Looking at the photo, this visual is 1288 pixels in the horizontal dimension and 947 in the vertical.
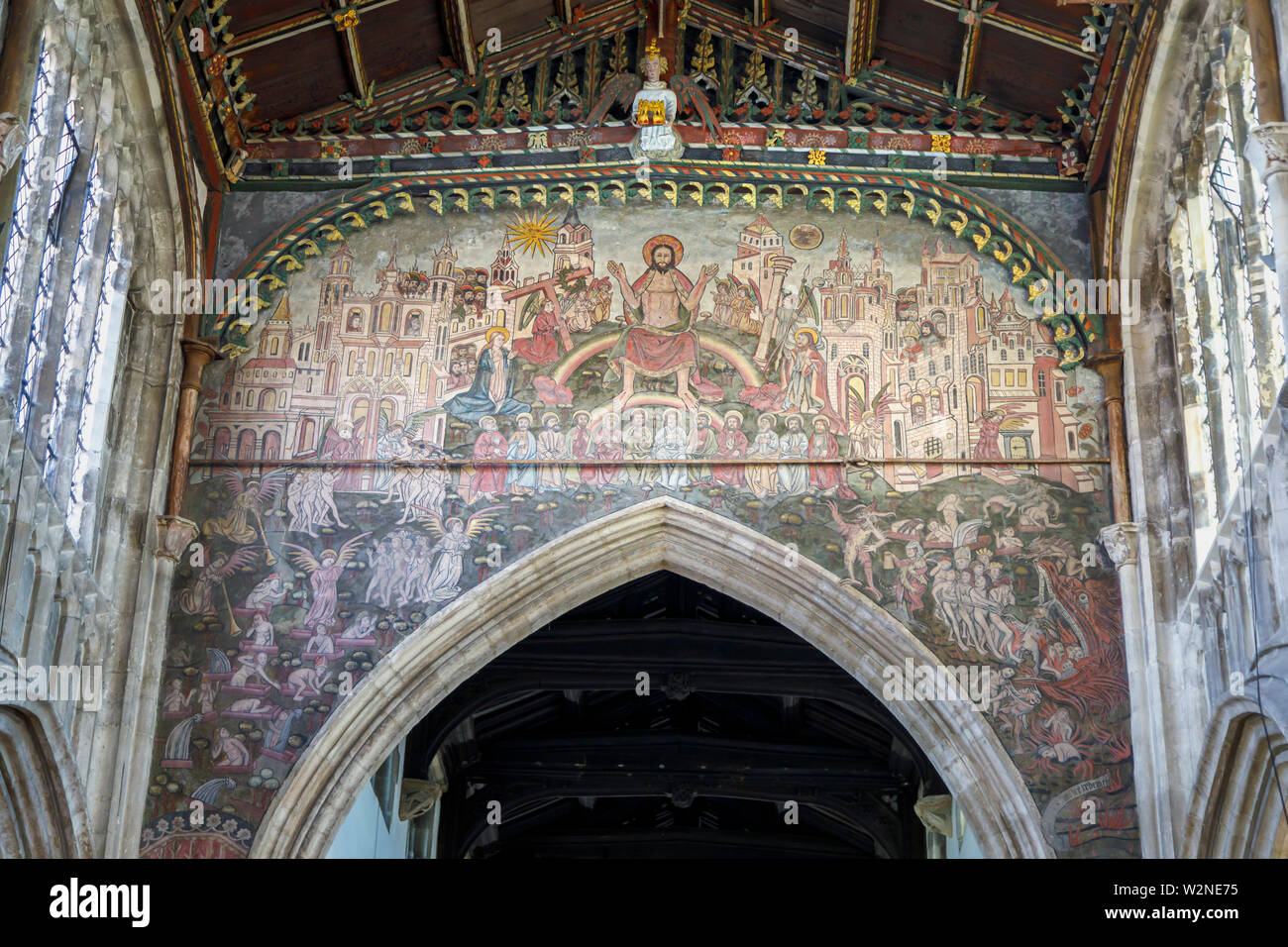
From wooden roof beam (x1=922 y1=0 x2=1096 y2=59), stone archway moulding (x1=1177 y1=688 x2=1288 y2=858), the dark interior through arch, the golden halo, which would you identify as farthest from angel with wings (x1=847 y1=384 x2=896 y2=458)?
the dark interior through arch

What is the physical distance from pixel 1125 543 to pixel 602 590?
3.10 metres

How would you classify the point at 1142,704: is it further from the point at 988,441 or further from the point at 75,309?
the point at 75,309

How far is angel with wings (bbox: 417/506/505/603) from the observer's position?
11941 mm

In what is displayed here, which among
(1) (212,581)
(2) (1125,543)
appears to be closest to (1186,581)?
(2) (1125,543)

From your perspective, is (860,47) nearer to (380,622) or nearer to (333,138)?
(333,138)

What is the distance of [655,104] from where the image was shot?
13.2 meters

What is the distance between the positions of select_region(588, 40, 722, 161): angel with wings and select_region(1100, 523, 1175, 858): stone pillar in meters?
3.72

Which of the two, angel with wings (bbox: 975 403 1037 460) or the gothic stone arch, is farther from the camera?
angel with wings (bbox: 975 403 1037 460)

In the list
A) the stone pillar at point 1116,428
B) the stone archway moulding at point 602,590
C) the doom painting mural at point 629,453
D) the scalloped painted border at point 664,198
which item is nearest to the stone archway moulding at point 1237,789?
the doom painting mural at point 629,453

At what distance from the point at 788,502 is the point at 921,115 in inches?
111

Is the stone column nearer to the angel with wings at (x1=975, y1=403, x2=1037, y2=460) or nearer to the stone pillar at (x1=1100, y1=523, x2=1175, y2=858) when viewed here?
the angel with wings at (x1=975, y1=403, x2=1037, y2=460)

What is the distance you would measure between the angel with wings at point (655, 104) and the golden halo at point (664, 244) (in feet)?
1.69

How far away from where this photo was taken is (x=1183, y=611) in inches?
446
